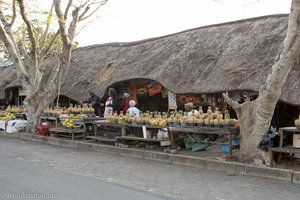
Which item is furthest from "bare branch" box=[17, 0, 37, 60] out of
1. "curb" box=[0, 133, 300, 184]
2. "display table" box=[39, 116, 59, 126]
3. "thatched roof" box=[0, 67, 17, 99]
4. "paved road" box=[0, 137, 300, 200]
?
"thatched roof" box=[0, 67, 17, 99]

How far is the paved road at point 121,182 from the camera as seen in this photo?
675 cm

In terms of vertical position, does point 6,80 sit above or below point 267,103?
above

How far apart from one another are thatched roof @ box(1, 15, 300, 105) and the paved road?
3318 mm

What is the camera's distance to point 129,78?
1530cm

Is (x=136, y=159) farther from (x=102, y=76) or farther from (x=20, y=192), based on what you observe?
(x=102, y=76)

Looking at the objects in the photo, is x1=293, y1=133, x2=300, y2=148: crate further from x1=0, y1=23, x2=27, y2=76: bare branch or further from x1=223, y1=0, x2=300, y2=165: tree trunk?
x1=0, y1=23, x2=27, y2=76: bare branch

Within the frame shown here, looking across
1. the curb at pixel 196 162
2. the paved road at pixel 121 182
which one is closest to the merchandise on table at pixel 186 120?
the curb at pixel 196 162

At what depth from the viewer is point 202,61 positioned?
538 inches

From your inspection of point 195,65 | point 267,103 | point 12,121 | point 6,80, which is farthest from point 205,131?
point 6,80

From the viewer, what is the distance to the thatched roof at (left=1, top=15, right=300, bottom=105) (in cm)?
1171

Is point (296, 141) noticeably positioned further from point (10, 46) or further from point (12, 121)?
point (12, 121)

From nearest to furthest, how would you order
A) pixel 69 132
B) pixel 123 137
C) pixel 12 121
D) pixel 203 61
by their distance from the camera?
pixel 123 137 < pixel 203 61 < pixel 69 132 < pixel 12 121

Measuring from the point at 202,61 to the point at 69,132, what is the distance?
17.7 ft

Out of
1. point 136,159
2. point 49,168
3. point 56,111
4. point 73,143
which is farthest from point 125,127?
point 56,111
